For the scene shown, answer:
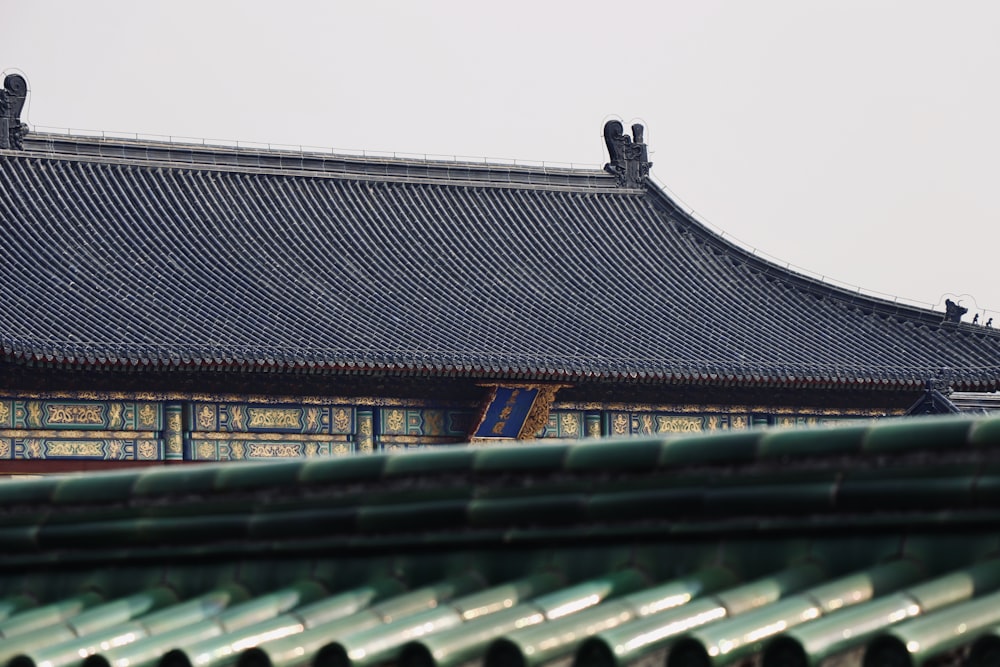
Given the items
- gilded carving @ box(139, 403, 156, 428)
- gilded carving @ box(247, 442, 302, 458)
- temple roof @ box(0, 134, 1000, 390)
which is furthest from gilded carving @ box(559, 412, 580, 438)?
gilded carving @ box(139, 403, 156, 428)

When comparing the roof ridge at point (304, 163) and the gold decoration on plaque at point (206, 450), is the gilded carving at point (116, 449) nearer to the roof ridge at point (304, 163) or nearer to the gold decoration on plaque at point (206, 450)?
the gold decoration on plaque at point (206, 450)

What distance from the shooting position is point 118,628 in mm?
6367

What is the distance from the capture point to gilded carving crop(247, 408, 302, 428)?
90.4 feet

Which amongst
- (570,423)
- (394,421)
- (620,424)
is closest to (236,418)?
(394,421)

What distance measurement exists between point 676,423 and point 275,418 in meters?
6.04

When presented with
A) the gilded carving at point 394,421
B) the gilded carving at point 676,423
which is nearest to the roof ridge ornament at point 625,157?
the gilded carving at point 676,423

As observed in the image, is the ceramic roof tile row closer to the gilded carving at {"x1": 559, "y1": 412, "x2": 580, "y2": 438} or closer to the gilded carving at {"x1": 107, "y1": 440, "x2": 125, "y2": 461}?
the gilded carving at {"x1": 107, "y1": 440, "x2": 125, "y2": 461}

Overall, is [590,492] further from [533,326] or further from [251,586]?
[533,326]

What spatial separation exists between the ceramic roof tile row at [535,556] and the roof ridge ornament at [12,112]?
2462 centimetres

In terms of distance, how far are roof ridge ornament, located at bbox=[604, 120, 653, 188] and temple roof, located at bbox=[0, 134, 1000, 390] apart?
0.45 ft

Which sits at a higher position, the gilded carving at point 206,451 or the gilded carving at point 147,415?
the gilded carving at point 147,415

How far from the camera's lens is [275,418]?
27.6 metres

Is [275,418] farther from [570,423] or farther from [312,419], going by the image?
[570,423]

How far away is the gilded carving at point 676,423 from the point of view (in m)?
29.6
